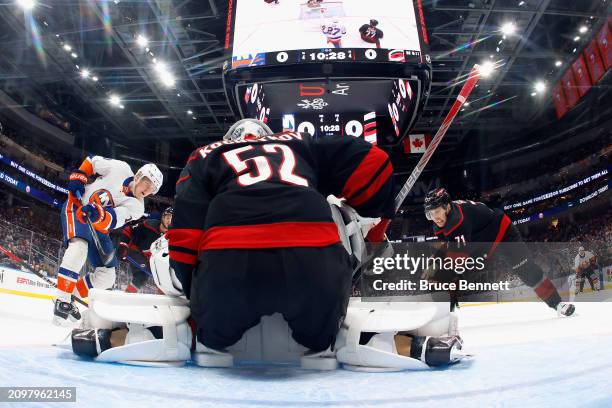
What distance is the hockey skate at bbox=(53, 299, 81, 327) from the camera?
2749 mm

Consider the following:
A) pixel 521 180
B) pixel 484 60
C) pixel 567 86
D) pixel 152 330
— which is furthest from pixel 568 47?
pixel 152 330

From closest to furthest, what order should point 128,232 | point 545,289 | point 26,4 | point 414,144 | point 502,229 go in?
point 545,289, point 502,229, point 128,232, point 26,4, point 414,144

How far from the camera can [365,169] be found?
133 centimetres

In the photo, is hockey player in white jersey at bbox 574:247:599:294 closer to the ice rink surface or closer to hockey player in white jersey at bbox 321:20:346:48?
Result: hockey player in white jersey at bbox 321:20:346:48

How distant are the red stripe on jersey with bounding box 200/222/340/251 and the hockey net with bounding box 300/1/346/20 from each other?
3769 mm

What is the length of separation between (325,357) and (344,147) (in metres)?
0.59

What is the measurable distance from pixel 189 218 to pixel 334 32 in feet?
11.8

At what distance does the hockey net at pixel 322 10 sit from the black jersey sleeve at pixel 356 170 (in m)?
3.52

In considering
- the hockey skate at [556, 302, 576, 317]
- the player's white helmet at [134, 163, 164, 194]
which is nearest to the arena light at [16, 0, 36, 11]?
the player's white helmet at [134, 163, 164, 194]

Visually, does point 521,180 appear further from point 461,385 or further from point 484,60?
point 461,385

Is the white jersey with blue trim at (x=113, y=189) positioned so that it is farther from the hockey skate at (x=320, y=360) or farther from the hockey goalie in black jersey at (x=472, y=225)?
the hockey skate at (x=320, y=360)

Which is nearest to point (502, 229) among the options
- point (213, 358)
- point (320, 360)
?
point (320, 360)

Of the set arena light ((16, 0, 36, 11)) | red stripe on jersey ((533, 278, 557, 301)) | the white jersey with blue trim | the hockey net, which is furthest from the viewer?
arena light ((16, 0, 36, 11))

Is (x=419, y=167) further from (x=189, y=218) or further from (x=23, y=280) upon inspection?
(x=23, y=280)
